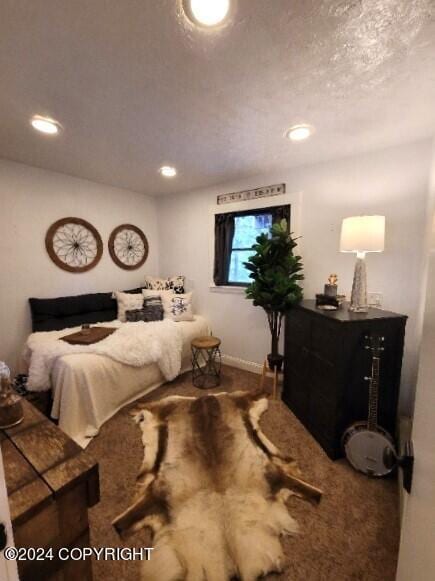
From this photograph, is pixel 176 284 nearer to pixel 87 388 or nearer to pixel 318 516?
pixel 87 388

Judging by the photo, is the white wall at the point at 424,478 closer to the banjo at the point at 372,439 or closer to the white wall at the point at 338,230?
the banjo at the point at 372,439

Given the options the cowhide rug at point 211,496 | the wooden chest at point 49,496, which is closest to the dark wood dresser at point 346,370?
the cowhide rug at point 211,496

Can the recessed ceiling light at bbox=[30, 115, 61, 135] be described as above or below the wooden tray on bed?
above

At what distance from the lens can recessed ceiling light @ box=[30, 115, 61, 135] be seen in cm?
170

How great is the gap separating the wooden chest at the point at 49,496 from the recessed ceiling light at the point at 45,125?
1993 mm

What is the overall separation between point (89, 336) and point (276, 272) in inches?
76.9

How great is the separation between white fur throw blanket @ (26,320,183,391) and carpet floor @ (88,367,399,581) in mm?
643

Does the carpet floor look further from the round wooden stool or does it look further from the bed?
the round wooden stool

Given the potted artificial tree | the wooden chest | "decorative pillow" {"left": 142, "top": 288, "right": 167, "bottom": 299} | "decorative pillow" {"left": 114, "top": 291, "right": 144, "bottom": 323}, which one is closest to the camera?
the wooden chest

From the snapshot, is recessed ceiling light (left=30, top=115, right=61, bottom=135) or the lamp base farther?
the lamp base

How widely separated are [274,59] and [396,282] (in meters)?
1.89

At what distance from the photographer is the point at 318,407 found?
1801 mm

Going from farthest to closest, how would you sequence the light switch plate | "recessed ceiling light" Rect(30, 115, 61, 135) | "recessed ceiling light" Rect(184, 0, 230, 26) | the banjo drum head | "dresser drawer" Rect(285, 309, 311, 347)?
the light switch plate
"dresser drawer" Rect(285, 309, 311, 347)
"recessed ceiling light" Rect(30, 115, 61, 135)
the banjo drum head
"recessed ceiling light" Rect(184, 0, 230, 26)

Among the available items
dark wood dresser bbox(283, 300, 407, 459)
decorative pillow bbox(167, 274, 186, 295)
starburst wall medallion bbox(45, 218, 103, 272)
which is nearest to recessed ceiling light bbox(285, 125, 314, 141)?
dark wood dresser bbox(283, 300, 407, 459)
